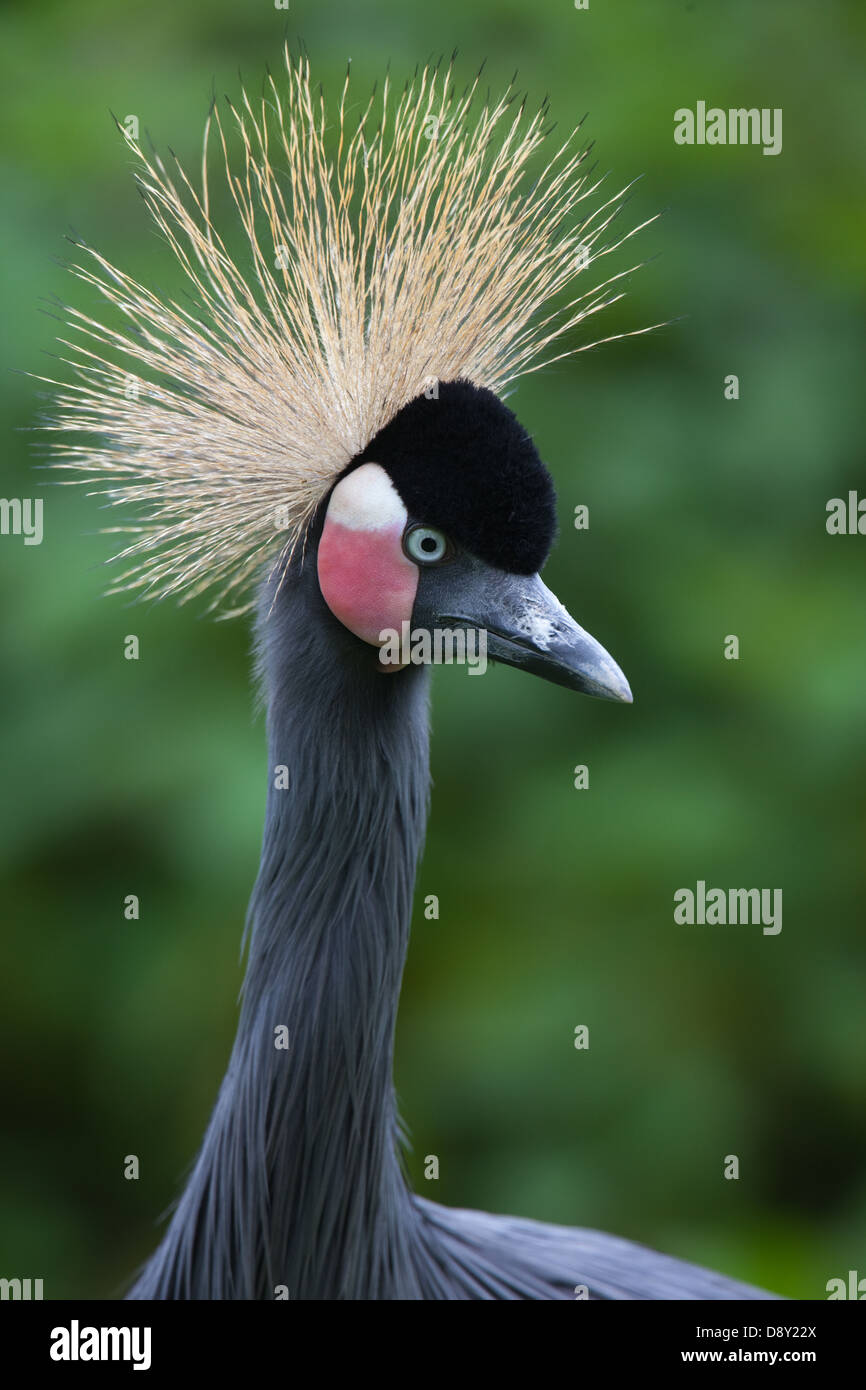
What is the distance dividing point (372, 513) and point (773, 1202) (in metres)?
1.72

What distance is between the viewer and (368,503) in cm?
139

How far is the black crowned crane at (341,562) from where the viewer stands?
1.39 meters

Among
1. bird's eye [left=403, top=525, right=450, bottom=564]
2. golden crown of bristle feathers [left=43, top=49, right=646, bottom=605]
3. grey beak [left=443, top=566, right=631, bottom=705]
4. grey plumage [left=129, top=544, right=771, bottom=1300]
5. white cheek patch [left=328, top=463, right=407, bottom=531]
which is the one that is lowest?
grey plumage [left=129, top=544, right=771, bottom=1300]

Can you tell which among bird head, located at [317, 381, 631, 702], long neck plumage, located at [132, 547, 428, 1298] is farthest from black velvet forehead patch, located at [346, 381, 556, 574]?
long neck plumage, located at [132, 547, 428, 1298]

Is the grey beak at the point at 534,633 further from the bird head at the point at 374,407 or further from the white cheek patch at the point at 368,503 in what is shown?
the white cheek patch at the point at 368,503

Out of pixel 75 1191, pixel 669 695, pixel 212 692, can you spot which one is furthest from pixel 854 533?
pixel 75 1191

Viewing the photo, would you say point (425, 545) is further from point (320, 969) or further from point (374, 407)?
point (320, 969)

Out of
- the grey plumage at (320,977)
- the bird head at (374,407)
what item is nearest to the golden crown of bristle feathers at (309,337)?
the bird head at (374,407)

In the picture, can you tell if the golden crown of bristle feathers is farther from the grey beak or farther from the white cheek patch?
the grey beak

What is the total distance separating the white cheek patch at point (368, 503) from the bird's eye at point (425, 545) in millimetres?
16

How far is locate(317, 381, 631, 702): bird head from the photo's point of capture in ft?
4.44

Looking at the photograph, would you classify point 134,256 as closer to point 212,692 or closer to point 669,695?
point 212,692

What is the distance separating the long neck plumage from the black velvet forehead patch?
0.50 feet

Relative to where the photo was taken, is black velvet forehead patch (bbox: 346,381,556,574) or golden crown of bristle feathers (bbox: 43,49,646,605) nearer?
black velvet forehead patch (bbox: 346,381,556,574)
